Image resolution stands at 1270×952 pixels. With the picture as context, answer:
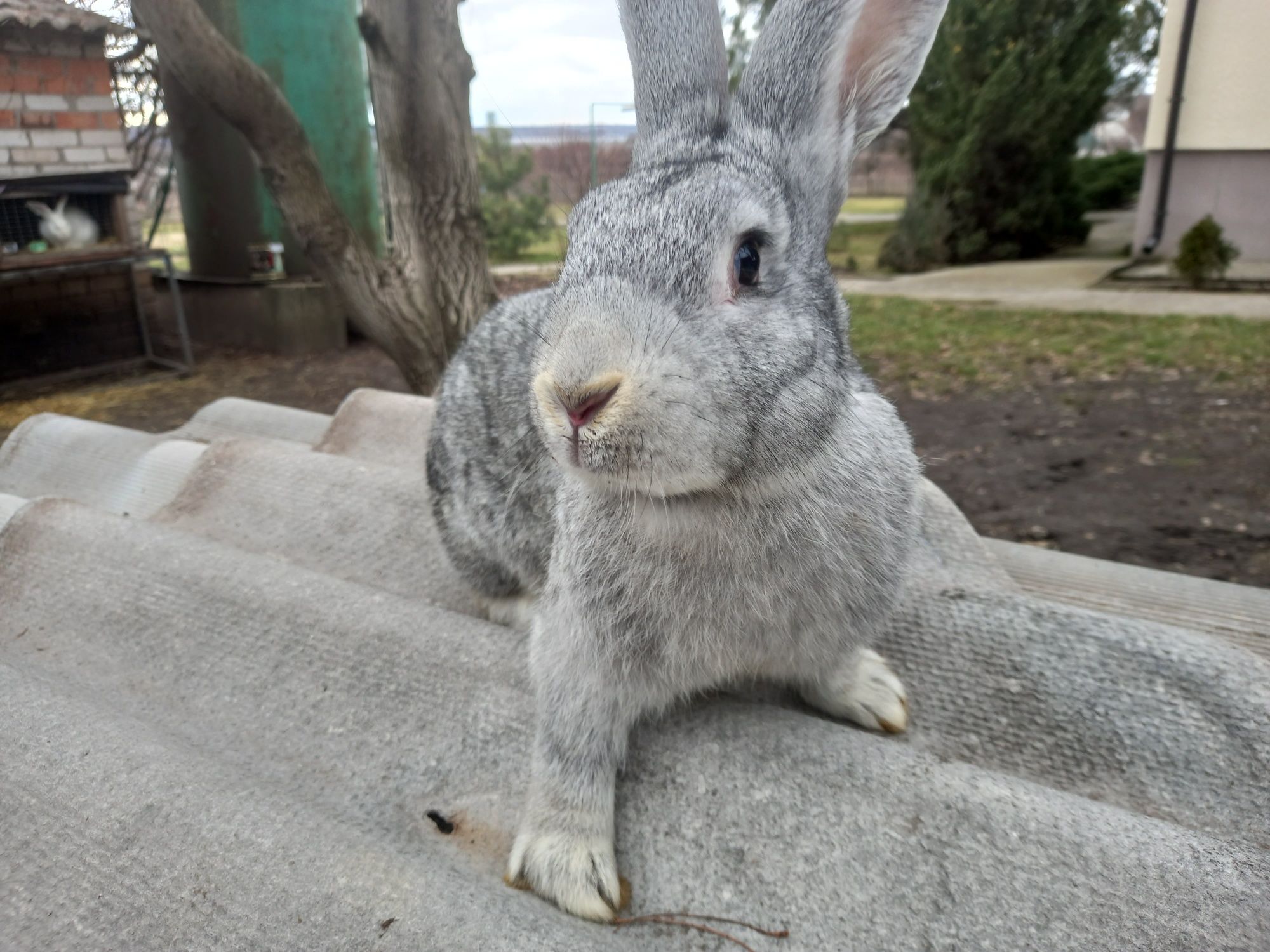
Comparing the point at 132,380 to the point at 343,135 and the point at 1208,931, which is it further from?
the point at 1208,931

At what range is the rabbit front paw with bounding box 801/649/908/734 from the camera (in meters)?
1.65

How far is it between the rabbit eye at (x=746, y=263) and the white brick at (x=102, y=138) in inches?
236

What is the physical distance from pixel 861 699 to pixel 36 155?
6.01m

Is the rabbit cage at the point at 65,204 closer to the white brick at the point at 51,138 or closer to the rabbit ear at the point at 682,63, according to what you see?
the white brick at the point at 51,138

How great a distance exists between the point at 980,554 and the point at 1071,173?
32.7ft

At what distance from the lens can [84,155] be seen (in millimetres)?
5777

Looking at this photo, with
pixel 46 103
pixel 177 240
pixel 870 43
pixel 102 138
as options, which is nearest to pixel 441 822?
pixel 870 43

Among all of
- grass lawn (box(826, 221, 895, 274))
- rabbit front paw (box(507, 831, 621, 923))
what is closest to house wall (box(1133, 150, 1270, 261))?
grass lawn (box(826, 221, 895, 274))

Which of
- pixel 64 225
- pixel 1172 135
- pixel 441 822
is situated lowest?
pixel 441 822

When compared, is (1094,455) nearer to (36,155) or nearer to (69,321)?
(36,155)

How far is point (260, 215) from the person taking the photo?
7234 millimetres

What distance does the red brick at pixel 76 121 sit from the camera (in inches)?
218

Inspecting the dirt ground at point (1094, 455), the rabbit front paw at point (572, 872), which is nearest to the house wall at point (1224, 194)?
the dirt ground at point (1094, 455)

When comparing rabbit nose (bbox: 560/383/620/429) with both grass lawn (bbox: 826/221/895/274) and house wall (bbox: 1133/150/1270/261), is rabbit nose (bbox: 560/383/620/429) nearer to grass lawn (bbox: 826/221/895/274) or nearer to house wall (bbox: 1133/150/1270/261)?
grass lawn (bbox: 826/221/895/274)
